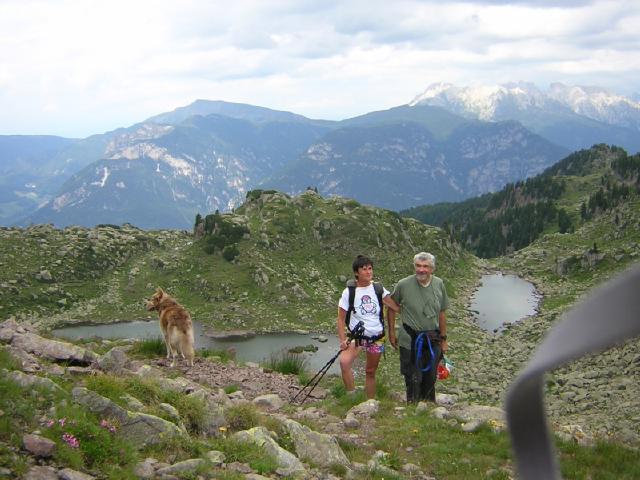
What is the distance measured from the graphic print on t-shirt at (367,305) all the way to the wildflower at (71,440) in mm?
6185

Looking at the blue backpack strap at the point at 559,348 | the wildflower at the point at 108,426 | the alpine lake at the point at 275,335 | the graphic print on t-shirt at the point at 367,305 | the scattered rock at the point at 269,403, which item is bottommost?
the alpine lake at the point at 275,335

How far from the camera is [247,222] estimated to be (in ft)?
222

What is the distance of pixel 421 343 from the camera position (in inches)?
411

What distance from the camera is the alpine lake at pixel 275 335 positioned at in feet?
142

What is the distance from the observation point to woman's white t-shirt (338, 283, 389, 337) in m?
10.8

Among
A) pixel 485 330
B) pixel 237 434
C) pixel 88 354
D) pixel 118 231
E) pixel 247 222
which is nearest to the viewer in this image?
pixel 237 434

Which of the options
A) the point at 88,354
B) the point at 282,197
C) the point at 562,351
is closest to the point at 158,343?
the point at 88,354

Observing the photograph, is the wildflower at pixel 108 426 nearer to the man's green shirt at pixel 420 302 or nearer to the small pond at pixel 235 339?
the man's green shirt at pixel 420 302

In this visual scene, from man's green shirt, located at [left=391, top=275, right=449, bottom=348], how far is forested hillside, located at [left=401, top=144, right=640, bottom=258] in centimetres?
10381

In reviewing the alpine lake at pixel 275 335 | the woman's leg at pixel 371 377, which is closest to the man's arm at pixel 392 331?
the woman's leg at pixel 371 377

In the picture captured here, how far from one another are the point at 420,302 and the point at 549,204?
14700 cm

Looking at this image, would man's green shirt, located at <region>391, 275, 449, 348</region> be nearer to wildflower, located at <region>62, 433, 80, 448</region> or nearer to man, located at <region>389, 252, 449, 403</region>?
man, located at <region>389, 252, 449, 403</region>

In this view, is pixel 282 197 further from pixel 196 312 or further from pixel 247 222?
pixel 196 312

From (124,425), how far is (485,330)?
49.6 metres
